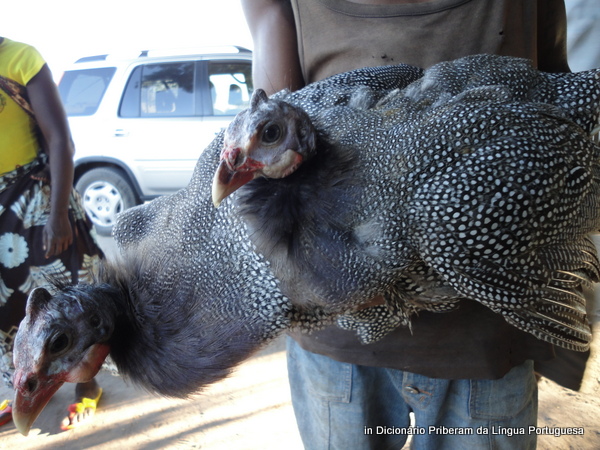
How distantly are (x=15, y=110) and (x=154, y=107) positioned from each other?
9.33 feet

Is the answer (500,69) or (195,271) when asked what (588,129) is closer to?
(500,69)

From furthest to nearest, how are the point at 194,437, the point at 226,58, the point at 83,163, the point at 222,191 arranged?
the point at 83,163
the point at 226,58
the point at 194,437
the point at 222,191

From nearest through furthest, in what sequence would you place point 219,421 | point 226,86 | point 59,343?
point 59,343 → point 219,421 → point 226,86

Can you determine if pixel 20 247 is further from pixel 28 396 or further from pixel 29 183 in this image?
pixel 28 396

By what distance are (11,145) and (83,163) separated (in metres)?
3.26

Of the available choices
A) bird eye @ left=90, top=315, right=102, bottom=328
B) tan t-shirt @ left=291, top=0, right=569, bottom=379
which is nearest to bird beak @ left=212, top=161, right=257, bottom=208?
bird eye @ left=90, top=315, right=102, bottom=328

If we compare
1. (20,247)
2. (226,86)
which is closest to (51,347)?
(20,247)

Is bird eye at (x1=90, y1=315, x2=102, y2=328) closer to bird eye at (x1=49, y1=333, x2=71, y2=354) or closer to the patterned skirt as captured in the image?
bird eye at (x1=49, y1=333, x2=71, y2=354)

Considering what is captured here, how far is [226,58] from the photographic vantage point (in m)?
4.49

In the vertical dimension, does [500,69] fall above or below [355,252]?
above

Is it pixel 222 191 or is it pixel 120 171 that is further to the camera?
pixel 120 171

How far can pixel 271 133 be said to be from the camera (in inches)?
27.9

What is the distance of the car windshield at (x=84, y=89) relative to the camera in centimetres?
463

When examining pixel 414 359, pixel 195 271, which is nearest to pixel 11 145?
pixel 195 271
